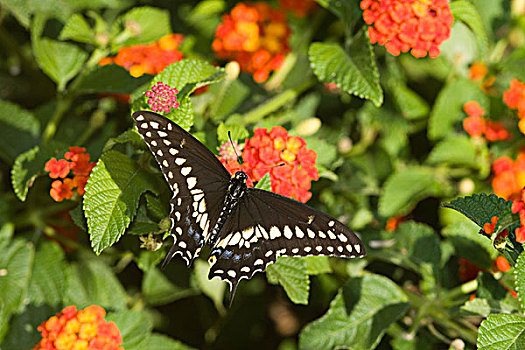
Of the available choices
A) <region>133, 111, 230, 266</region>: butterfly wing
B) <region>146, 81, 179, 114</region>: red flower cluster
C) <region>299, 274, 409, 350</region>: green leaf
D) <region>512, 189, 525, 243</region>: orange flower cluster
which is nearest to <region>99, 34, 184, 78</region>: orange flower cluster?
<region>146, 81, 179, 114</region>: red flower cluster

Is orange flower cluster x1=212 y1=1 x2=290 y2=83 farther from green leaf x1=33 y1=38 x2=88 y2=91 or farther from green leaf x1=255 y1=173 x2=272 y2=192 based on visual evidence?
green leaf x1=255 y1=173 x2=272 y2=192

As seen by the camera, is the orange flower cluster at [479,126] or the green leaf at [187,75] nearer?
the green leaf at [187,75]

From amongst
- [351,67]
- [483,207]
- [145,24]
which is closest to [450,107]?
[351,67]

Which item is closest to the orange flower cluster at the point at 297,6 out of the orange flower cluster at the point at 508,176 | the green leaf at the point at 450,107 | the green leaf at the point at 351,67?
the green leaf at the point at 351,67

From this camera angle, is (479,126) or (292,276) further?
(479,126)

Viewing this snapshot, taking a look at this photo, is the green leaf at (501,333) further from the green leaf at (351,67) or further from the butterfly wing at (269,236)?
the green leaf at (351,67)

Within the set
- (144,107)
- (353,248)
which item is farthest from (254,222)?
(144,107)

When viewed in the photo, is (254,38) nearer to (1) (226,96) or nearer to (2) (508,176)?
(1) (226,96)
